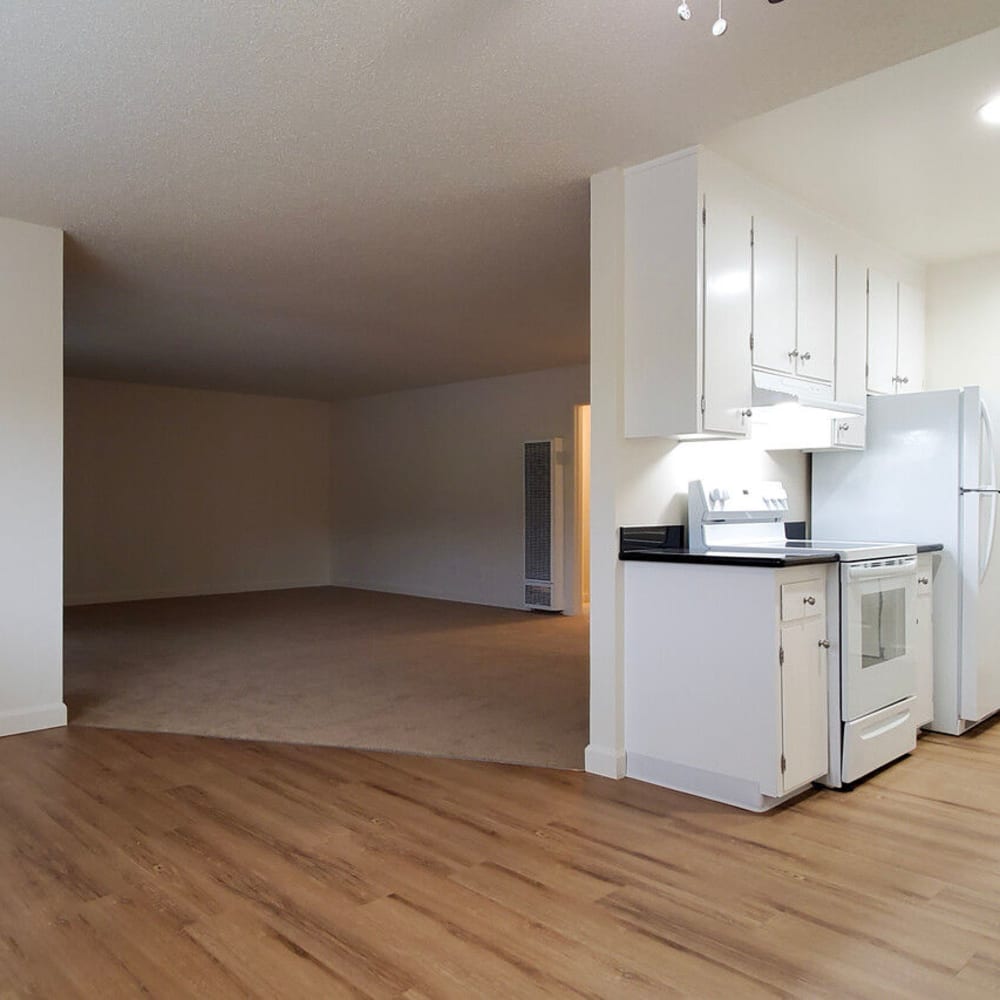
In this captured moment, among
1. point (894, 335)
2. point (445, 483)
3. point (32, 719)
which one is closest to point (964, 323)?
point (894, 335)

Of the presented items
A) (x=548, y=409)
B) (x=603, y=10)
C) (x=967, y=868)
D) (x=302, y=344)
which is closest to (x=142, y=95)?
(x=603, y=10)

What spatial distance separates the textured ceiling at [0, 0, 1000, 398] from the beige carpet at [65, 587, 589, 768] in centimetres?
238

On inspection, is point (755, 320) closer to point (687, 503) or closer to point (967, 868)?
point (687, 503)

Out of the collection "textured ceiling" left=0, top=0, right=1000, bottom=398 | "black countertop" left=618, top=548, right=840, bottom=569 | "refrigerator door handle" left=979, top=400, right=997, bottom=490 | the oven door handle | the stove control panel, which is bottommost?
the oven door handle

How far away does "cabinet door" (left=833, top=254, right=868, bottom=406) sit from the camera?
383cm

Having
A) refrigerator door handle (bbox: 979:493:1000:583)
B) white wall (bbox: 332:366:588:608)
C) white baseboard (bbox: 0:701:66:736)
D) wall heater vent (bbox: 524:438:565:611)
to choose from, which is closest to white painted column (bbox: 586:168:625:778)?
refrigerator door handle (bbox: 979:493:1000:583)

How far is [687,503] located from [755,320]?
0.79 m

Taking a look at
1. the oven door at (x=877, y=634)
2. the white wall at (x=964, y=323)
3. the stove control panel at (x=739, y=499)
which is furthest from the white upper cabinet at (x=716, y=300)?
the white wall at (x=964, y=323)

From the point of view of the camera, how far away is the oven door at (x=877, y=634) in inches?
121

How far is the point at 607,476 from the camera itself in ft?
10.5

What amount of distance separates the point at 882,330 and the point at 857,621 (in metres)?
1.78

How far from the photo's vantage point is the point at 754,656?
2.84m

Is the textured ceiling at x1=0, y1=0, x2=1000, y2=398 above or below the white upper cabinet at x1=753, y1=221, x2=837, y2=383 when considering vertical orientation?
above

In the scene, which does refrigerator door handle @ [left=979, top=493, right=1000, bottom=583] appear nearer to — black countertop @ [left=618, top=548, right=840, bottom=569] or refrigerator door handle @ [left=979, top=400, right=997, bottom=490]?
refrigerator door handle @ [left=979, top=400, right=997, bottom=490]
